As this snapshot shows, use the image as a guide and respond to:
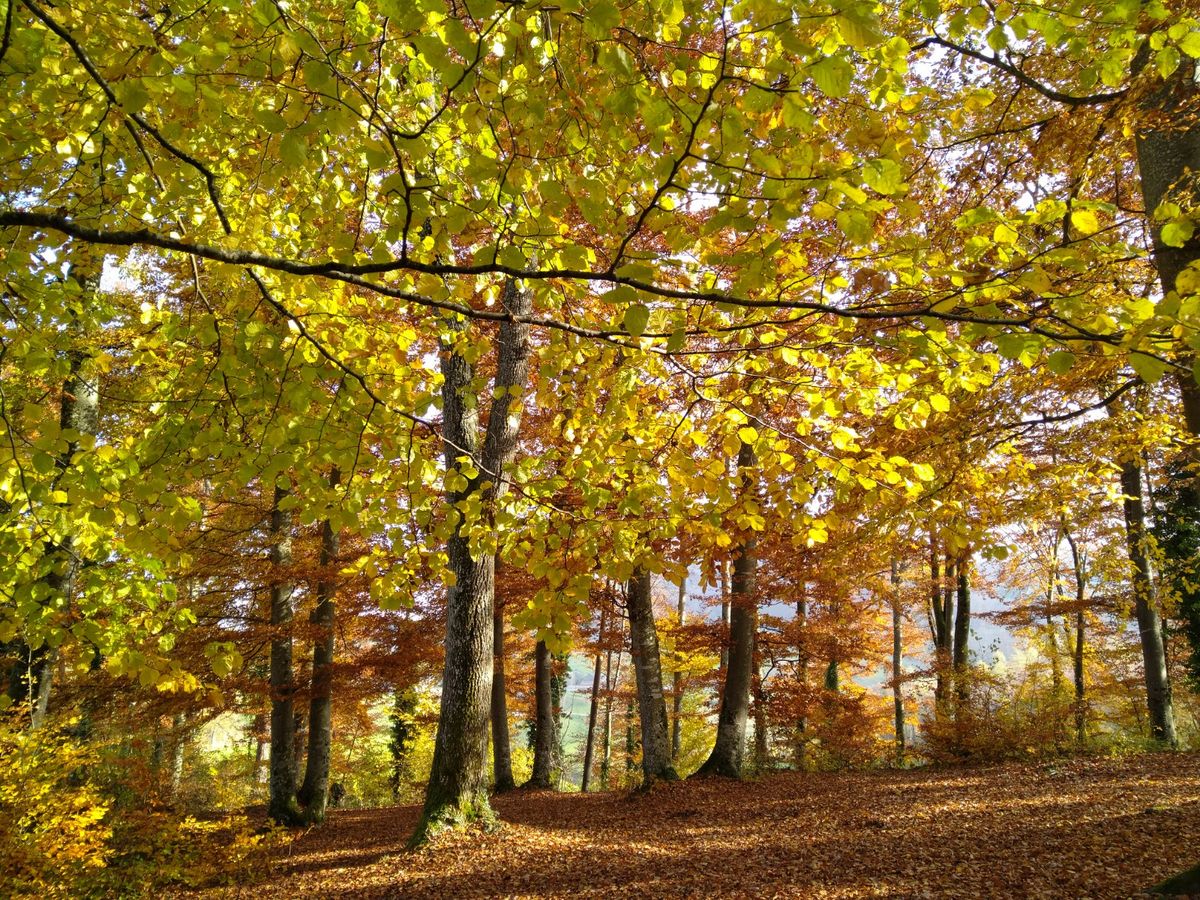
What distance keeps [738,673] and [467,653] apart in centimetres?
526

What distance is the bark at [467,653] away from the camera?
5766 millimetres

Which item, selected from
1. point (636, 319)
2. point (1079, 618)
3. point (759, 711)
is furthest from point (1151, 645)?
point (636, 319)

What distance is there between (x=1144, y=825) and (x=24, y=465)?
6.86 metres

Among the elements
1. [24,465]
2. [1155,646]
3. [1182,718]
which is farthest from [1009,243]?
[1182,718]

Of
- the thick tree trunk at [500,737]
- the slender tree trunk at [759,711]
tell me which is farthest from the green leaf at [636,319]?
the slender tree trunk at [759,711]

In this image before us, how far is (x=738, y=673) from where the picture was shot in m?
9.77

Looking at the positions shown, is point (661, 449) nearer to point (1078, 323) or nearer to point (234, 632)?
point (1078, 323)

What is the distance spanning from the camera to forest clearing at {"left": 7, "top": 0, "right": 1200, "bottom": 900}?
168cm

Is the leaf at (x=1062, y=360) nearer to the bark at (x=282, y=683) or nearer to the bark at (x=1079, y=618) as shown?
the bark at (x=282, y=683)

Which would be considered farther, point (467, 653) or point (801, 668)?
point (801, 668)

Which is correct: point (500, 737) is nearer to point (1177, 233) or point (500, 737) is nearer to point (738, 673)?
point (738, 673)

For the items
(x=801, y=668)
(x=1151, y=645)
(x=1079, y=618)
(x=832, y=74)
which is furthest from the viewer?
(x=1079, y=618)

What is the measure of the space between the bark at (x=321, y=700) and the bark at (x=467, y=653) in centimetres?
360

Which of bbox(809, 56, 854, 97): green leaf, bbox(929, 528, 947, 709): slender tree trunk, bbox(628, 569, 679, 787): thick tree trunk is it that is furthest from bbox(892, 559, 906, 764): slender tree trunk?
bbox(809, 56, 854, 97): green leaf
